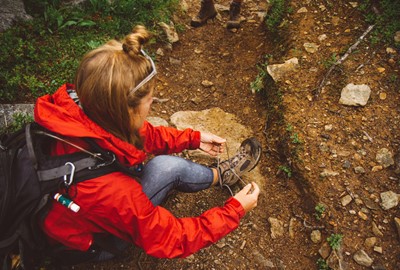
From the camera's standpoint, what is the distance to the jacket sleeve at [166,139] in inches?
126

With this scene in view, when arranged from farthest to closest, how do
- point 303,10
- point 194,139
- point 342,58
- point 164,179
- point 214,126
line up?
point 303,10, point 214,126, point 342,58, point 194,139, point 164,179

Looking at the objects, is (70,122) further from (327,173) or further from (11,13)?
(11,13)

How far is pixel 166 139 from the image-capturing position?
10.6 feet

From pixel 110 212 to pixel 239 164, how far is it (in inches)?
75.3

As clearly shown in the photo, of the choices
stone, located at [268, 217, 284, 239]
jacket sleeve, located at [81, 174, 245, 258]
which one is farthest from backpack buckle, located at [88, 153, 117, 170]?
stone, located at [268, 217, 284, 239]

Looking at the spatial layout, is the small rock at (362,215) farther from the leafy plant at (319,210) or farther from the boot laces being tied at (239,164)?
the boot laces being tied at (239,164)

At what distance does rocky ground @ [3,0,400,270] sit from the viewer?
3215 mm

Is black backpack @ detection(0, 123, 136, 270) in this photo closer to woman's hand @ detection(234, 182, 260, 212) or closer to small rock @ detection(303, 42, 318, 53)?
woman's hand @ detection(234, 182, 260, 212)

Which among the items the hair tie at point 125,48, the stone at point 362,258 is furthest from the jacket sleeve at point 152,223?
the stone at point 362,258

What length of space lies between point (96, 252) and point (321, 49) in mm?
3964

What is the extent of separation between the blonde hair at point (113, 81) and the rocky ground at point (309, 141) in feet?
6.07

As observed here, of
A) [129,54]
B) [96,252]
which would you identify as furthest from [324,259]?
[129,54]

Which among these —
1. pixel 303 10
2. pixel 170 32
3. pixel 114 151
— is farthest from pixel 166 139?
pixel 303 10

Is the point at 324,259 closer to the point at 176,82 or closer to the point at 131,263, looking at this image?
the point at 131,263
